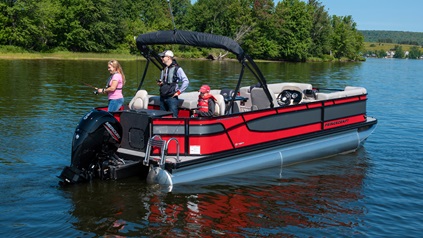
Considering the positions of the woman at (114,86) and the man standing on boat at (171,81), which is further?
the woman at (114,86)

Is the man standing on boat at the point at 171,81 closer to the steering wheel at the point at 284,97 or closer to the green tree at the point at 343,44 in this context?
the steering wheel at the point at 284,97

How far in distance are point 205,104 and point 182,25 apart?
72457mm

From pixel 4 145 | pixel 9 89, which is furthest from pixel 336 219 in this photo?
pixel 9 89

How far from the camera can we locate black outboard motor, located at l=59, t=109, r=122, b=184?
8.45 metres

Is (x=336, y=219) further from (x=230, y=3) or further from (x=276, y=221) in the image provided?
(x=230, y=3)

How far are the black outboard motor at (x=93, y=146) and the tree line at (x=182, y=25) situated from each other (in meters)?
47.8

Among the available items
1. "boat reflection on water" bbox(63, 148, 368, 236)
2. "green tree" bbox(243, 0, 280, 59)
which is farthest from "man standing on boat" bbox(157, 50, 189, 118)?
"green tree" bbox(243, 0, 280, 59)

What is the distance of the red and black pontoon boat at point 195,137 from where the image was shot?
868 centimetres

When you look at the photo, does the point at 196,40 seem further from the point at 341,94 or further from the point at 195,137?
the point at 341,94

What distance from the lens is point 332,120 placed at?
38.0 feet

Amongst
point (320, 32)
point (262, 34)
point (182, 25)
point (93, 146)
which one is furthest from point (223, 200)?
point (320, 32)

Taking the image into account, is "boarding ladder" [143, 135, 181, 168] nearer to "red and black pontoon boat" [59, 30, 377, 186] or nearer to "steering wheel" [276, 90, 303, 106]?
"red and black pontoon boat" [59, 30, 377, 186]

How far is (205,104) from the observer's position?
970cm

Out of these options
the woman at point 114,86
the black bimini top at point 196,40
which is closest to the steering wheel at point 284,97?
the black bimini top at point 196,40
